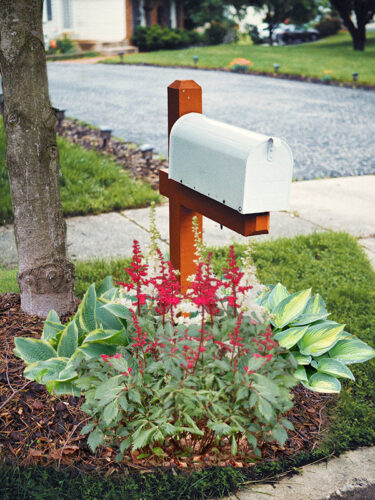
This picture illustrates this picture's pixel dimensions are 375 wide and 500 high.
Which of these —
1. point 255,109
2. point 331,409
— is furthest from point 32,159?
point 255,109

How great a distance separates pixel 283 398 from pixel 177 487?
55 centimetres

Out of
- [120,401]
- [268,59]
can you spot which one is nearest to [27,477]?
[120,401]

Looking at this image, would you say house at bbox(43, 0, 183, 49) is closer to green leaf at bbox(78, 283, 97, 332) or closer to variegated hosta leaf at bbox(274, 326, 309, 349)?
green leaf at bbox(78, 283, 97, 332)

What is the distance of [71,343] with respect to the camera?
106 inches

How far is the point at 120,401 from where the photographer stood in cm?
212

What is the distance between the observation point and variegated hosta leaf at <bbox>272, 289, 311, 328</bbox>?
2.84 m

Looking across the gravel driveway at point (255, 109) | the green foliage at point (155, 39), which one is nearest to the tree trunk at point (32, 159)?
the gravel driveway at point (255, 109)

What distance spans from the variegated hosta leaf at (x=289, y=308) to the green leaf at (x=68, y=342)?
2.99 ft

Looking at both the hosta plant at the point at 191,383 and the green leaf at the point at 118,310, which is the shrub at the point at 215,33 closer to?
the green leaf at the point at 118,310

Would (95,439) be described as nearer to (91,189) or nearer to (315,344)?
(315,344)

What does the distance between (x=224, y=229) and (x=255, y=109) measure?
7.68 metres

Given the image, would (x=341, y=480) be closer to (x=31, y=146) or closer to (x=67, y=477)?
(x=67, y=477)

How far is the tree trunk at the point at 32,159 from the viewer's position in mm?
2859

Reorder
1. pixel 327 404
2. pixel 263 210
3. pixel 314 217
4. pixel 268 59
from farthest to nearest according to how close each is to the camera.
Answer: pixel 268 59, pixel 314 217, pixel 327 404, pixel 263 210
